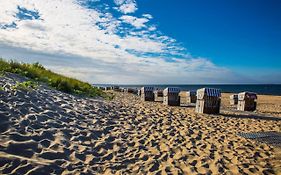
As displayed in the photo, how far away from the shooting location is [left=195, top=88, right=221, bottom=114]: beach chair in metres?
13.4

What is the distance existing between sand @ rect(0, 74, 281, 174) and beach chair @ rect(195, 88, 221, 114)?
383 centimetres

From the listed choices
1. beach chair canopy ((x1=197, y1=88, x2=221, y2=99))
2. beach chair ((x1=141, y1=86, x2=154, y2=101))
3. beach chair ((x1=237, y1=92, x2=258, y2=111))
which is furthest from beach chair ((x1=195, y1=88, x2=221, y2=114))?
beach chair ((x1=141, y1=86, x2=154, y2=101))

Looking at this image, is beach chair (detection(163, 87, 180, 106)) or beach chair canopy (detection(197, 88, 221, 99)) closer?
beach chair canopy (detection(197, 88, 221, 99))

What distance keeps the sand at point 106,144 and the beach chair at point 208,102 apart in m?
3.83

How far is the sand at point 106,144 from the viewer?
518cm

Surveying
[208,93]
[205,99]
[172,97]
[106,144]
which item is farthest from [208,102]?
[106,144]

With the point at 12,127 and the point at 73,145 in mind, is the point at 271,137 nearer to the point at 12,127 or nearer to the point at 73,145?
the point at 73,145

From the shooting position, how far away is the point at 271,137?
8383mm

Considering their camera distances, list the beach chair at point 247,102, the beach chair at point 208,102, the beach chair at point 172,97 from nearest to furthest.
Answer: the beach chair at point 208,102 → the beach chair at point 247,102 → the beach chair at point 172,97

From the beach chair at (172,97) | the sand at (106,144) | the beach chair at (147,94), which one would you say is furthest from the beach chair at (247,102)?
the sand at (106,144)

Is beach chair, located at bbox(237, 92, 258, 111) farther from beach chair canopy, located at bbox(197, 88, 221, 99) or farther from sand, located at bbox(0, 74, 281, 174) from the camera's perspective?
sand, located at bbox(0, 74, 281, 174)

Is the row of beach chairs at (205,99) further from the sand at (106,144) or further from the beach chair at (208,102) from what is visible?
the sand at (106,144)

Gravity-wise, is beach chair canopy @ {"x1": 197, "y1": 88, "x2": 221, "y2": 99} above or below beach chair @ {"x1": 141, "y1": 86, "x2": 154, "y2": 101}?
above

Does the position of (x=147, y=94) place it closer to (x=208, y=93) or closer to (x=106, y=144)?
(x=208, y=93)
